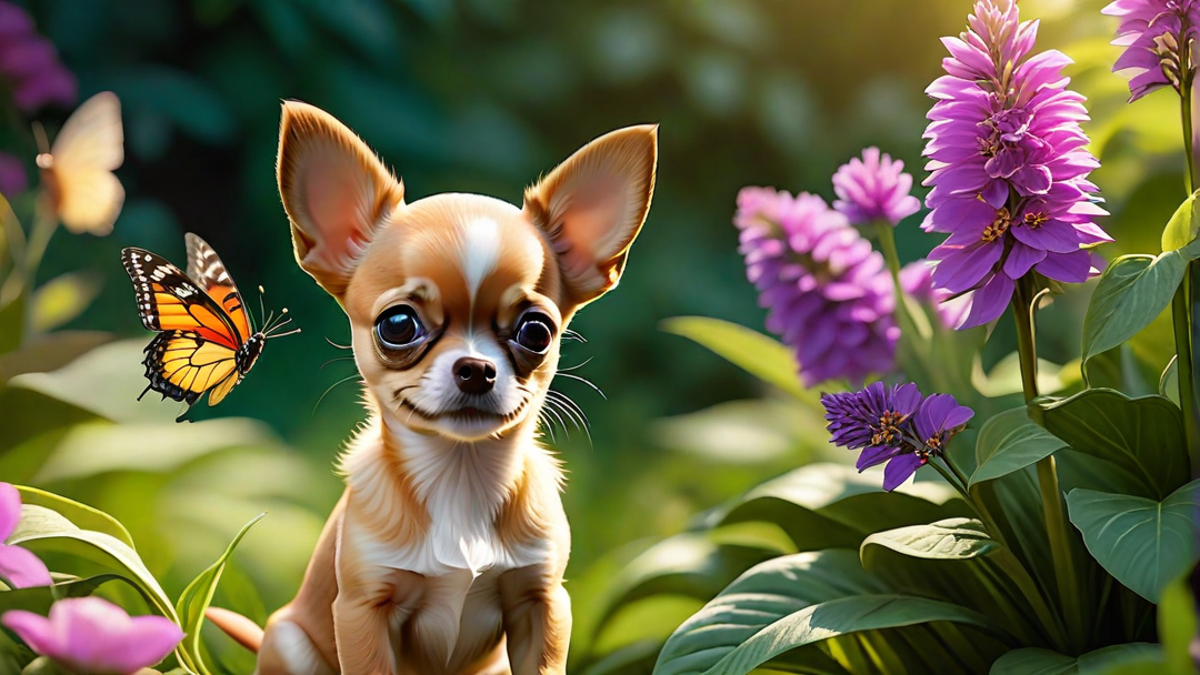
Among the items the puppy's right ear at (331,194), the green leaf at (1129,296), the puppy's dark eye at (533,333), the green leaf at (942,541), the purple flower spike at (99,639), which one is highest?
the puppy's right ear at (331,194)

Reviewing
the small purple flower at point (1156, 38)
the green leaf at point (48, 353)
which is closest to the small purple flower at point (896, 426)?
the small purple flower at point (1156, 38)

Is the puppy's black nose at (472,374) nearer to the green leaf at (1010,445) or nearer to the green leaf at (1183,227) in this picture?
the green leaf at (1010,445)

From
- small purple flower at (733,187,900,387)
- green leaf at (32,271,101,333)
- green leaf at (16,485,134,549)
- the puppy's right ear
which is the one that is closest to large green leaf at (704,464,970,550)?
small purple flower at (733,187,900,387)

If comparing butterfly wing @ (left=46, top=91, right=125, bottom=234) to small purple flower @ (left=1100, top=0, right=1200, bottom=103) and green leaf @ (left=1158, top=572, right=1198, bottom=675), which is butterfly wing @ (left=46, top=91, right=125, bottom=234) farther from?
green leaf @ (left=1158, top=572, right=1198, bottom=675)

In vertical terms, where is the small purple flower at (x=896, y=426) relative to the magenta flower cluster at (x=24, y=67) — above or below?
below

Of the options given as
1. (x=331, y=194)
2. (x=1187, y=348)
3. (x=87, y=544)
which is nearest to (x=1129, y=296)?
(x=1187, y=348)

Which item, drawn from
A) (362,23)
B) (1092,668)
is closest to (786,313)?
(1092,668)
